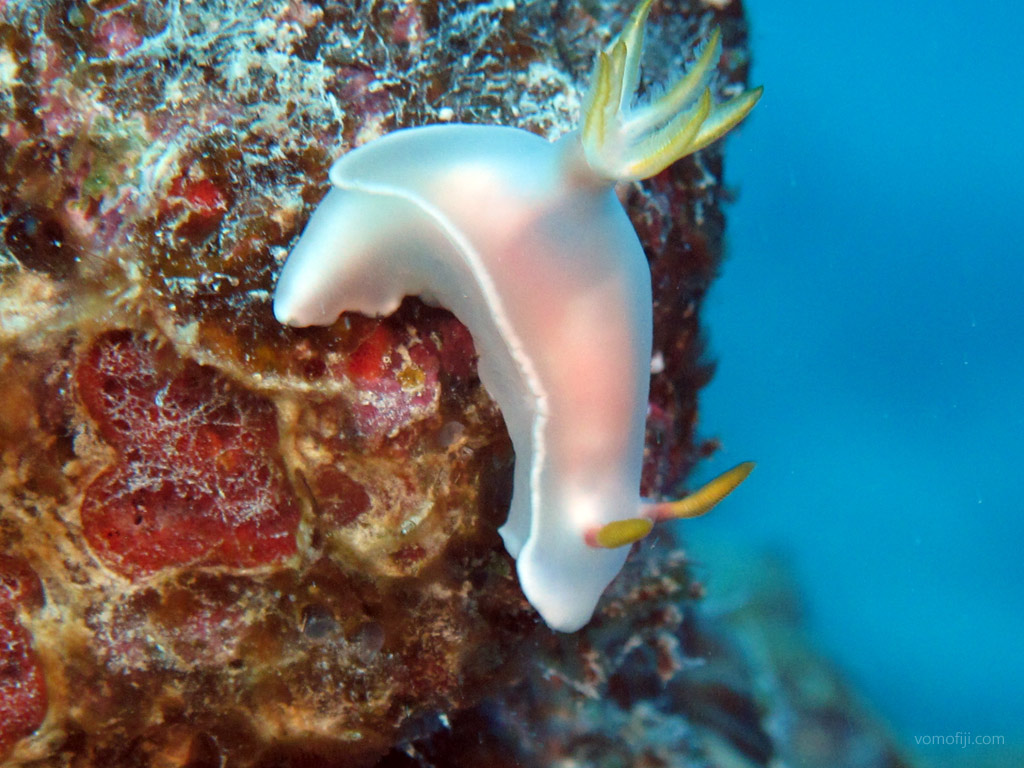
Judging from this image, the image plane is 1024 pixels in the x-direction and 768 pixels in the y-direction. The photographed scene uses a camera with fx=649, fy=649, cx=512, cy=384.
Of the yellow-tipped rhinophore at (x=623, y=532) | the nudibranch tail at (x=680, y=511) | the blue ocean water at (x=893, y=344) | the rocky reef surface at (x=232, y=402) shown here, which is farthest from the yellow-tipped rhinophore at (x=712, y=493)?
the blue ocean water at (x=893, y=344)

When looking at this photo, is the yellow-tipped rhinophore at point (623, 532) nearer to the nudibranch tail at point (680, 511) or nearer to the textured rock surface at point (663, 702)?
the nudibranch tail at point (680, 511)

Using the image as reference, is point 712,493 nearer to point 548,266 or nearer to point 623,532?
point 623,532

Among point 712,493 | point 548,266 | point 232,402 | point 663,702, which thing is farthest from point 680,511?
point 663,702

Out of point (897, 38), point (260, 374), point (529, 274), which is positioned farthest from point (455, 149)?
point (897, 38)

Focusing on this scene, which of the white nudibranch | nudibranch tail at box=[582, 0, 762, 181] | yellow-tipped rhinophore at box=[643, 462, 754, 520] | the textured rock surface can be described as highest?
nudibranch tail at box=[582, 0, 762, 181]

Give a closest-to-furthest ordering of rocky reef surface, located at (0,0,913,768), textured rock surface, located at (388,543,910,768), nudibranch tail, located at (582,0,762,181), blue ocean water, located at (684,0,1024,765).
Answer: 1. nudibranch tail, located at (582,0,762,181)
2. rocky reef surface, located at (0,0,913,768)
3. textured rock surface, located at (388,543,910,768)
4. blue ocean water, located at (684,0,1024,765)

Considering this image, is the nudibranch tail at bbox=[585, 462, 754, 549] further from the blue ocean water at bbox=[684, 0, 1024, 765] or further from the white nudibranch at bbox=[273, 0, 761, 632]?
the blue ocean water at bbox=[684, 0, 1024, 765]

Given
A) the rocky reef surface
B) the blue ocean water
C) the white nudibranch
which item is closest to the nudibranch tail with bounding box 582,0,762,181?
the white nudibranch
